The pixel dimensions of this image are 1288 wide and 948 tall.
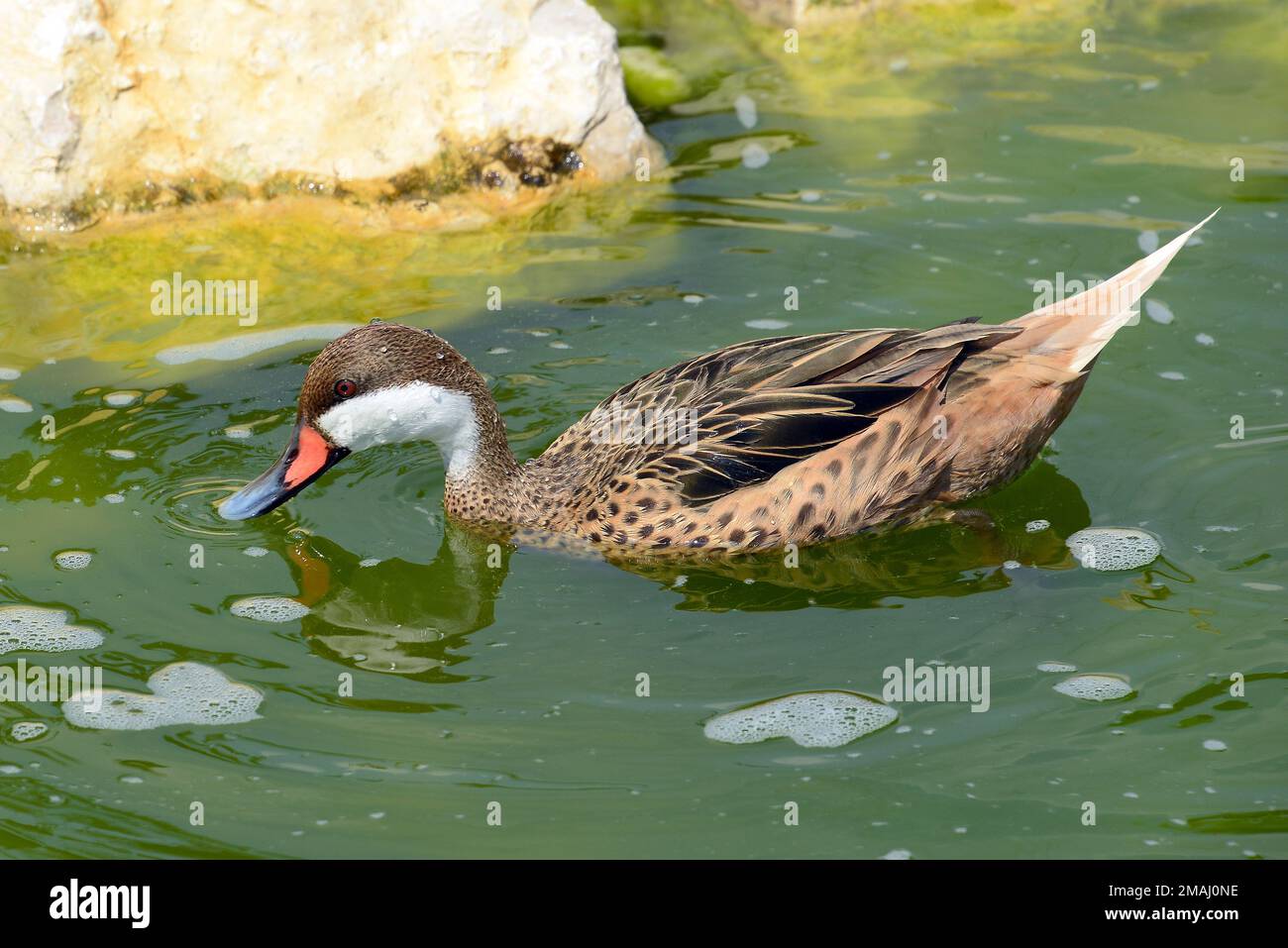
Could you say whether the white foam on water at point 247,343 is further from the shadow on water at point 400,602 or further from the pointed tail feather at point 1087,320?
the pointed tail feather at point 1087,320

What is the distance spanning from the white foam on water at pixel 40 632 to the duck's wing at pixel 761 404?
2.11m

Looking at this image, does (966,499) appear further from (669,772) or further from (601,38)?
(601,38)

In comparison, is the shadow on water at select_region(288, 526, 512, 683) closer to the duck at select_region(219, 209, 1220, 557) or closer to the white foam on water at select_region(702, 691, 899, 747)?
the duck at select_region(219, 209, 1220, 557)

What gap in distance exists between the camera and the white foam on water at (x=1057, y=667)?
237 inches

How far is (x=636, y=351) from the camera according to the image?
8391 millimetres

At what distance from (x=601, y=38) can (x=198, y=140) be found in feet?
8.00

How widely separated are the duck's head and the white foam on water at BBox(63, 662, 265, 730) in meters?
0.98

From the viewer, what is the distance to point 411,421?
6.93 metres

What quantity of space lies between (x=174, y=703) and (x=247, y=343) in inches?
120

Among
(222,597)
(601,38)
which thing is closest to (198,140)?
(601,38)

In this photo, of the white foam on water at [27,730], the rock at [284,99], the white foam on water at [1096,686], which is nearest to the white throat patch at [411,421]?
the white foam on water at [27,730]

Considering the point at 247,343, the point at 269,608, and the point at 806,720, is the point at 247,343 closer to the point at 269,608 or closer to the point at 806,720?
the point at 269,608

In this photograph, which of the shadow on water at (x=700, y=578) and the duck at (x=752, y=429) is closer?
the shadow on water at (x=700, y=578)

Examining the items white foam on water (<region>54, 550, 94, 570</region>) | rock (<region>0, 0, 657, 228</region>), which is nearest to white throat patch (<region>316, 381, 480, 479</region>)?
white foam on water (<region>54, 550, 94, 570</region>)
